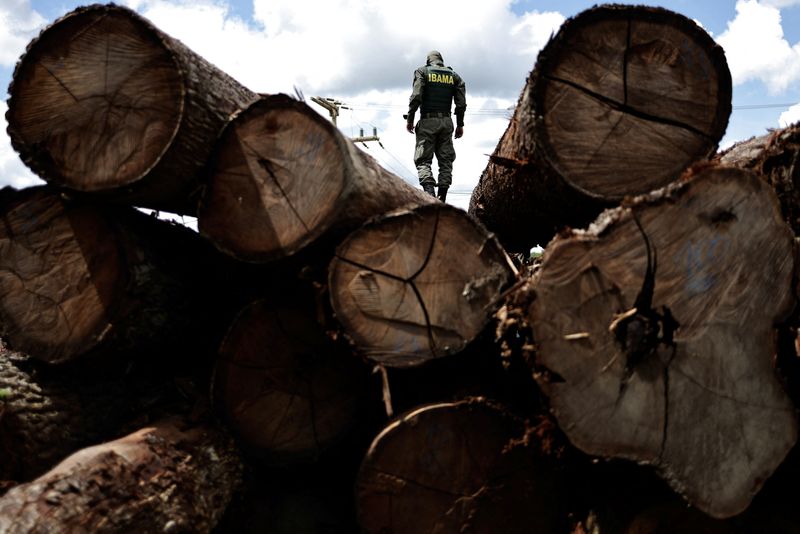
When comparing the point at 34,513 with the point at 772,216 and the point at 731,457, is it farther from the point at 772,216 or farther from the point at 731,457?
the point at 772,216

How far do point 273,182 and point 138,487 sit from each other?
123 cm

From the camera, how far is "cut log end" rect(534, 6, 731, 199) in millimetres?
2721

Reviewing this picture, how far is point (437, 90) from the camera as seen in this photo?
757 centimetres

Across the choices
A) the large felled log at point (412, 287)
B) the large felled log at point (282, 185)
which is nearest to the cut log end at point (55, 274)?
the large felled log at point (282, 185)

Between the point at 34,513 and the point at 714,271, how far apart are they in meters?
2.35

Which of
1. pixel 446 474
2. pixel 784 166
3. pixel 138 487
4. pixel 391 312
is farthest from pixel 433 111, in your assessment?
pixel 138 487

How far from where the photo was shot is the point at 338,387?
2967 mm

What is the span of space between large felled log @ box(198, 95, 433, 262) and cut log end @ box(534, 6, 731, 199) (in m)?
0.79

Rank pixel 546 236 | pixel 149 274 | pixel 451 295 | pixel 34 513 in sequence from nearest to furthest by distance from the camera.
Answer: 1. pixel 34 513
2. pixel 451 295
3. pixel 149 274
4. pixel 546 236

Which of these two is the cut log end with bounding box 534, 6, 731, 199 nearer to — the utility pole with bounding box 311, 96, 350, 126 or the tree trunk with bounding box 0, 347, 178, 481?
the tree trunk with bounding box 0, 347, 178, 481

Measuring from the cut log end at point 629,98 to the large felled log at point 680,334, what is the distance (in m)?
0.52

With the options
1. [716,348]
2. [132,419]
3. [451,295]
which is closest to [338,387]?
[451,295]

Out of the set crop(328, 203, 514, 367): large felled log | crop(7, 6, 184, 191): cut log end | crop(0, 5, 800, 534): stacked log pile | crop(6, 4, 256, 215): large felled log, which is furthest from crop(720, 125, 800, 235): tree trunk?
crop(7, 6, 184, 191): cut log end

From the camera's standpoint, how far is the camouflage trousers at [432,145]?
7578 mm
